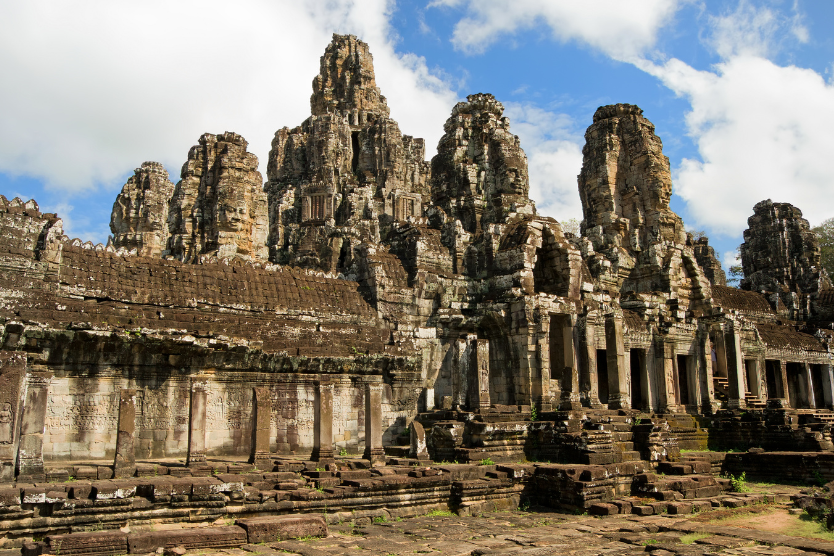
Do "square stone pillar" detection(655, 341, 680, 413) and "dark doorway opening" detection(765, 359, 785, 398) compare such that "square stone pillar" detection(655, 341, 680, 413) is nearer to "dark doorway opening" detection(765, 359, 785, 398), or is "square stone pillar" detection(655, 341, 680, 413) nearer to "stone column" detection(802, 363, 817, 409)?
"dark doorway opening" detection(765, 359, 785, 398)

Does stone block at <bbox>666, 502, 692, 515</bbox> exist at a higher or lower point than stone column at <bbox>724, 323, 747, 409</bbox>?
lower

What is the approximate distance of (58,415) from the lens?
12789 millimetres

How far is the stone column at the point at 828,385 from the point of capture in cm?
3092

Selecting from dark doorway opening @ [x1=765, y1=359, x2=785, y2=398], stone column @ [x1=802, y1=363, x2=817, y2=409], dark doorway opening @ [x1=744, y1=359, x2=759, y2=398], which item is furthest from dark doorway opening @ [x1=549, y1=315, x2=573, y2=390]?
stone column @ [x1=802, y1=363, x2=817, y2=409]

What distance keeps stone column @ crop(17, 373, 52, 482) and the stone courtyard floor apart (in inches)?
154

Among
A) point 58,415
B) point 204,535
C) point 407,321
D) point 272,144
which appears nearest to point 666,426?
point 407,321

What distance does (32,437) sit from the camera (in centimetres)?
1112

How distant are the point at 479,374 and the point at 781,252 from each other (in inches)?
1132

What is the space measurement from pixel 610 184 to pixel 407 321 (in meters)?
21.4

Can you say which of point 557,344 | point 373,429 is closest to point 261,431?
point 373,429

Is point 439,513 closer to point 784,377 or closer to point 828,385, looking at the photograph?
point 784,377

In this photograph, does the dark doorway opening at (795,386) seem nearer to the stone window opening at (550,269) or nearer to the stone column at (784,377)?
the stone column at (784,377)

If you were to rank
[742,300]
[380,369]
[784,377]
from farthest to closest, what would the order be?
[742,300]
[784,377]
[380,369]

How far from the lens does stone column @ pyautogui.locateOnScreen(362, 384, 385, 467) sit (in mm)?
14374
